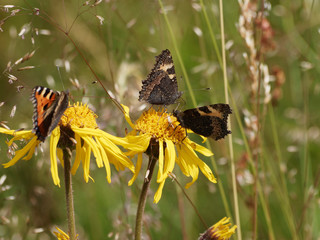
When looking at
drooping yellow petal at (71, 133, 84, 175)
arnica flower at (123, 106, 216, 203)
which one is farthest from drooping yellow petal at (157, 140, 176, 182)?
drooping yellow petal at (71, 133, 84, 175)

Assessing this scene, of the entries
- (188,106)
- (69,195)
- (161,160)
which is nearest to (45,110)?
(69,195)

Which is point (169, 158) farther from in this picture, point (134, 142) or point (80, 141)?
point (80, 141)

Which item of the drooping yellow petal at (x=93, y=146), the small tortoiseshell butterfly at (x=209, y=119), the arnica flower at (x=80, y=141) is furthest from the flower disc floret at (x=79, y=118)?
the small tortoiseshell butterfly at (x=209, y=119)

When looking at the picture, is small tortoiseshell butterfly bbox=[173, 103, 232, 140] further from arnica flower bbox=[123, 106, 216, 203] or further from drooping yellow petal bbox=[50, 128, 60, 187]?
drooping yellow petal bbox=[50, 128, 60, 187]

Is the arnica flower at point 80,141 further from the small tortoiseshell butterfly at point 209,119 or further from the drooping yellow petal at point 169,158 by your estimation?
the small tortoiseshell butterfly at point 209,119

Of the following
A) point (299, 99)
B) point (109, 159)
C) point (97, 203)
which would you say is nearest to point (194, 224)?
point (97, 203)
